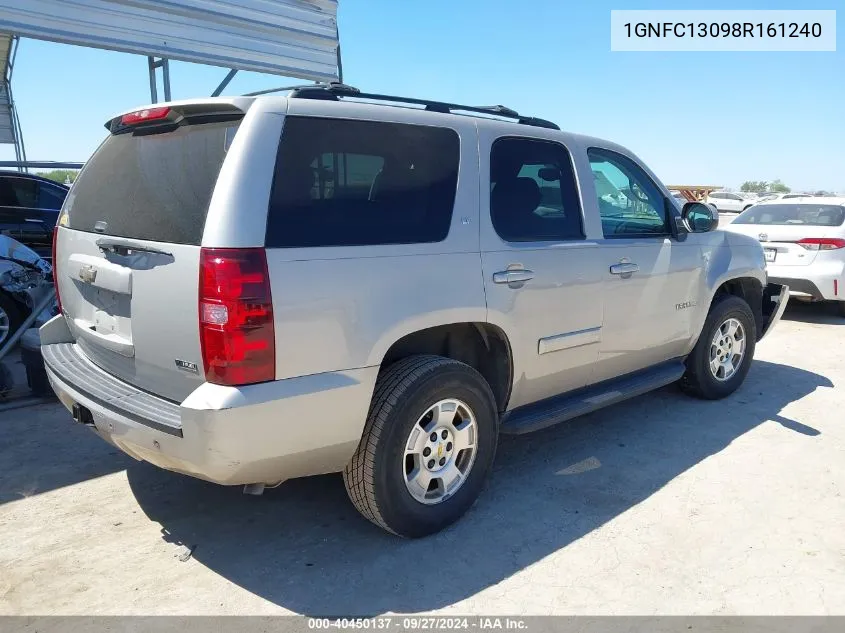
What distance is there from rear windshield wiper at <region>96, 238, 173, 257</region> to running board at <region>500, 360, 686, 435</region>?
197cm

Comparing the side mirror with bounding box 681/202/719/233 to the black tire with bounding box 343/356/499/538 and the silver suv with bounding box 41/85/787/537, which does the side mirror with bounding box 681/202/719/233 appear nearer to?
the silver suv with bounding box 41/85/787/537

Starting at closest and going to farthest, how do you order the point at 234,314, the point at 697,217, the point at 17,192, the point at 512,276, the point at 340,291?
the point at 234,314, the point at 340,291, the point at 512,276, the point at 697,217, the point at 17,192

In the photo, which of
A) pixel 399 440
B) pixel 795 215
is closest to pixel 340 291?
pixel 399 440

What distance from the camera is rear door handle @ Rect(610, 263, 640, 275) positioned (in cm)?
384

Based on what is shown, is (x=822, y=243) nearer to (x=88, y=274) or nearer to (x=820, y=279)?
(x=820, y=279)

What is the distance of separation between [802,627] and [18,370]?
6091 mm

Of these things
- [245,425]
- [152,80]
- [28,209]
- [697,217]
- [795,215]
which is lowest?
[245,425]

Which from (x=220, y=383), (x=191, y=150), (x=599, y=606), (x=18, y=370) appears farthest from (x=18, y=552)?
(x=18, y=370)

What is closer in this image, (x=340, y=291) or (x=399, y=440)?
(x=340, y=291)

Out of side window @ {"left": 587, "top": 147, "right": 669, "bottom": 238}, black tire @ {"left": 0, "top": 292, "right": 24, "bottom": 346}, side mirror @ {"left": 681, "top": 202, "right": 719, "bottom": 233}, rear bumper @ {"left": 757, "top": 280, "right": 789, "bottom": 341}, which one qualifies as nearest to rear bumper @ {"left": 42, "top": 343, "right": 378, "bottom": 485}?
side window @ {"left": 587, "top": 147, "right": 669, "bottom": 238}

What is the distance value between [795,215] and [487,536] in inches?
303

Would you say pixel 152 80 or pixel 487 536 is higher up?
pixel 152 80

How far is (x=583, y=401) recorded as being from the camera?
12.6ft

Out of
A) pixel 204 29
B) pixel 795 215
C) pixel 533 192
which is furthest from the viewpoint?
pixel 795 215
